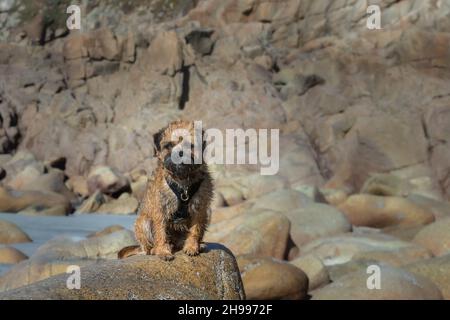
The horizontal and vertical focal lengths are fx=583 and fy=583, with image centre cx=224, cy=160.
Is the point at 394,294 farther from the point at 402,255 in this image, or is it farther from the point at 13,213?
the point at 13,213

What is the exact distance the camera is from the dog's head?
4301mm

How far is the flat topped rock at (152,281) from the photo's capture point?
3740 mm

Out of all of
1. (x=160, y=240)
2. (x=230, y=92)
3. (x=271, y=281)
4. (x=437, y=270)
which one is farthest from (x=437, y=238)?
(x=230, y=92)

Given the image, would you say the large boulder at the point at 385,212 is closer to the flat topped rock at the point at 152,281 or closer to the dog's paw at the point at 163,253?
the flat topped rock at the point at 152,281

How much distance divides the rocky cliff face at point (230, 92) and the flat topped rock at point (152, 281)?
656 inches

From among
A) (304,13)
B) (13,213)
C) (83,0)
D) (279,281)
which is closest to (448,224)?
(279,281)

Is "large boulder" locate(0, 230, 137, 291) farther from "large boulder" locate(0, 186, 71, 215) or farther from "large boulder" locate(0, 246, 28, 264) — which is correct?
"large boulder" locate(0, 186, 71, 215)

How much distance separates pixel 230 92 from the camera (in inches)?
1232

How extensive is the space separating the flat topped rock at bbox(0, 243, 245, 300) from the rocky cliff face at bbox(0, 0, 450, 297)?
16.7m

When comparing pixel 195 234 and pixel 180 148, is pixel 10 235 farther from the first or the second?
pixel 180 148

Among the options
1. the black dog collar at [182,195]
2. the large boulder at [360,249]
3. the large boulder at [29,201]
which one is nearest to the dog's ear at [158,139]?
the black dog collar at [182,195]

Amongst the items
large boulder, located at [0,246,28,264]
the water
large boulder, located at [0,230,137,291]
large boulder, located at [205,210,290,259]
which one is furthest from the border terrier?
the water

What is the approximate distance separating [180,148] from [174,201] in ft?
1.40

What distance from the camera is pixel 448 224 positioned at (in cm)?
1252
